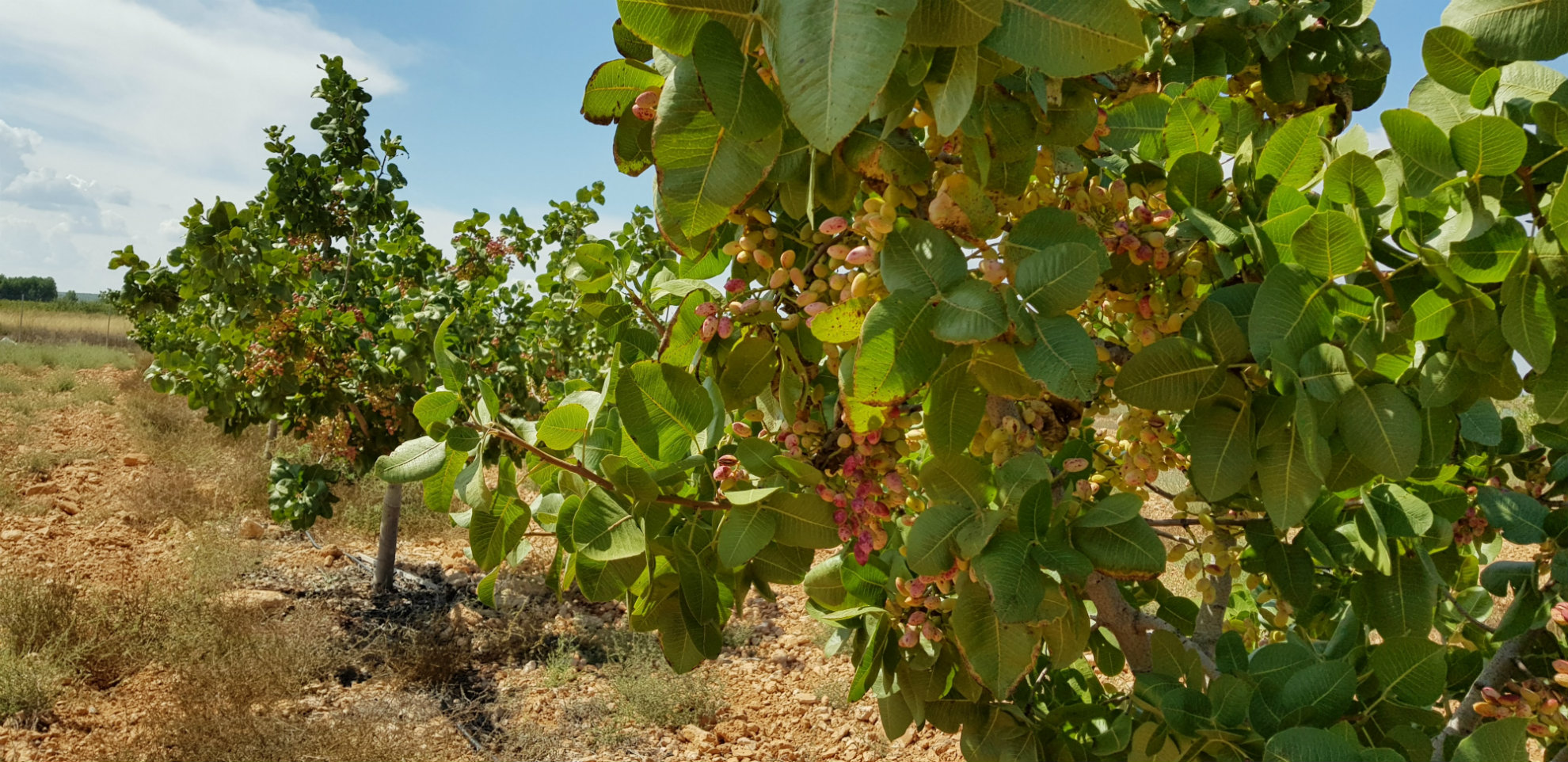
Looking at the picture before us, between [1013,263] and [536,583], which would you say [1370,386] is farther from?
[536,583]

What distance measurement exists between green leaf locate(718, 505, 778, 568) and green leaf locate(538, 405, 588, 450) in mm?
202

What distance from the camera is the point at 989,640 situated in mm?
929

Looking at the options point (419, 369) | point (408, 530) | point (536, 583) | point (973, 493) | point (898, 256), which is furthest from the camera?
point (408, 530)

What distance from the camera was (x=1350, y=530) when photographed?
1.15m

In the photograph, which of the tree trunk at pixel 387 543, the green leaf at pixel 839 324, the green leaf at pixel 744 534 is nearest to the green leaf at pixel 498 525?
the green leaf at pixel 744 534

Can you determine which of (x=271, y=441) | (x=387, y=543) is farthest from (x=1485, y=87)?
(x=271, y=441)

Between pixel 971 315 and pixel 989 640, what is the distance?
1.33 feet

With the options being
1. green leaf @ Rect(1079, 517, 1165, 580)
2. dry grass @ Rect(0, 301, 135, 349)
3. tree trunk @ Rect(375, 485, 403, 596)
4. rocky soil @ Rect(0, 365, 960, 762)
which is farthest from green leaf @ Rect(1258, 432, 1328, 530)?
dry grass @ Rect(0, 301, 135, 349)

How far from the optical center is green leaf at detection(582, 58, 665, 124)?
2.53 feet

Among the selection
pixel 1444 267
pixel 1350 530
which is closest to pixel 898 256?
pixel 1444 267

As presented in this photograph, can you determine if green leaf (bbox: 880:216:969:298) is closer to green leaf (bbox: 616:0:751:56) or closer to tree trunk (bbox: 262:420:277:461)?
green leaf (bbox: 616:0:751:56)

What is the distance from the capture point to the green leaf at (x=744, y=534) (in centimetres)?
89

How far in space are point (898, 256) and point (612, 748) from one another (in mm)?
4341

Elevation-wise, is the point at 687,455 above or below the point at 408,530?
above
